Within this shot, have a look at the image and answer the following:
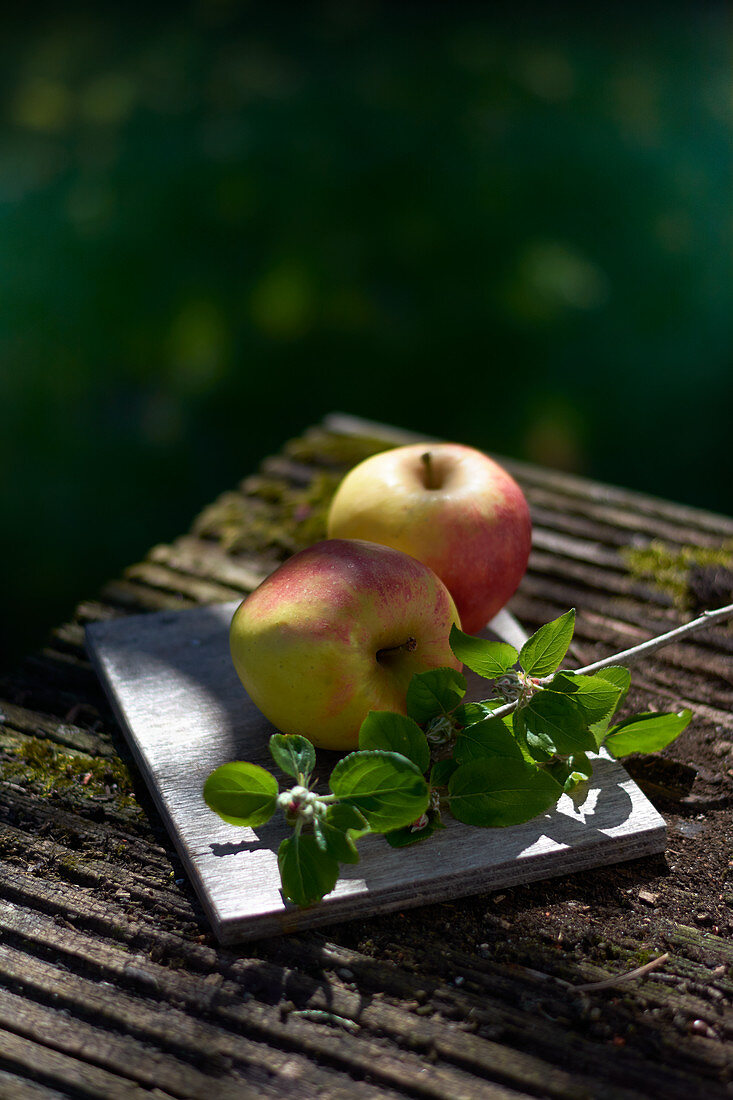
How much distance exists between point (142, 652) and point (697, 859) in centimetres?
87

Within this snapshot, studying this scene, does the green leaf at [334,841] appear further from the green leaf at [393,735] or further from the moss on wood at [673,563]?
the moss on wood at [673,563]

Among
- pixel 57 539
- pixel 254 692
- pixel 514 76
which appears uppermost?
pixel 514 76

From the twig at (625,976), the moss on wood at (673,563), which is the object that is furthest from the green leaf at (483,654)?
the moss on wood at (673,563)

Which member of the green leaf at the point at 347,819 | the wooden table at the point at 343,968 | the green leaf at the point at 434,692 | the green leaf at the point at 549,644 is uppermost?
the green leaf at the point at 549,644

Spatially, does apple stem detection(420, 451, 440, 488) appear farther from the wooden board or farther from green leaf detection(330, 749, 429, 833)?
green leaf detection(330, 749, 429, 833)

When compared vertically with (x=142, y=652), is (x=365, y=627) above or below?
above

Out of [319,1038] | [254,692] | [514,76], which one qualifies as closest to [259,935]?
[319,1038]

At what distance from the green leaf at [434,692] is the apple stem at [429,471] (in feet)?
1.67

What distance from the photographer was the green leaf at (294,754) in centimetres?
111

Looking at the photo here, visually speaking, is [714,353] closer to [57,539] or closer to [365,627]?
[57,539]

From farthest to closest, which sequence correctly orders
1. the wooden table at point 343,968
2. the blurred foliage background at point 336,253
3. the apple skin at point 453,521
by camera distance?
the blurred foliage background at point 336,253 < the apple skin at point 453,521 < the wooden table at point 343,968

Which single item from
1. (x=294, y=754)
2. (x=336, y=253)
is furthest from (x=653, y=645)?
(x=336, y=253)

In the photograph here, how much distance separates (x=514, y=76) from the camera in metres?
3.97

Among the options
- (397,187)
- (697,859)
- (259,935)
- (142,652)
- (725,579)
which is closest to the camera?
(259,935)
